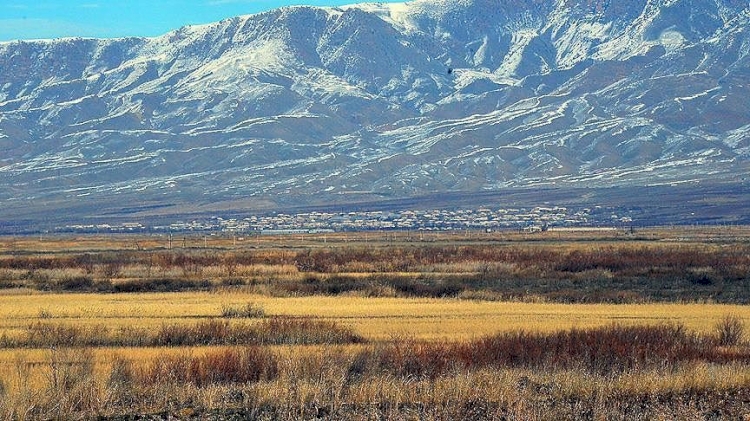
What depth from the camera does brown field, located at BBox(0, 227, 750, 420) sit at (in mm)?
20531

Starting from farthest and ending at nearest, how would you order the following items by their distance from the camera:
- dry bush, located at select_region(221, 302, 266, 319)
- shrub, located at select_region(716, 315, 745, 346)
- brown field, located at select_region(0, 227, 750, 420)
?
dry bush, located at select_region(221, 302, 266, 319)
shrub, located at select_region(716, 315, 745, 346)
brown field, located at select_region(0, 227, 750, 420)

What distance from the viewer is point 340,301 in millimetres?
43281

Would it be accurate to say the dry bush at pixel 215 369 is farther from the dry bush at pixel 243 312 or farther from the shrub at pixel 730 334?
the dry bush at pixel 243 312

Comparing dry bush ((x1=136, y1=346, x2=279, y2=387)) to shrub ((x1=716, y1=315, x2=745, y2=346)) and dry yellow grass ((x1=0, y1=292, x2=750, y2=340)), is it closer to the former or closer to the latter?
dry yellow grass ((x1=0, y1=292, x2=750, y2=340))

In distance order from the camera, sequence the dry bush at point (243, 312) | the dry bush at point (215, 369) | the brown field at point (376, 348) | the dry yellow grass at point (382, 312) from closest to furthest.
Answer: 1. the brown field at point (376, 348)
2. the dry bush at point (215, 369)
3. the dry yellow grass at point (382, 312)
4. the dry bush at point (243, 312)

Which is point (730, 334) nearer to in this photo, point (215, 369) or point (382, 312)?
point (382, 312)

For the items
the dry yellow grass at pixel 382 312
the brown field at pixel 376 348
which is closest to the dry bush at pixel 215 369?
the brown field at pixel 376 348

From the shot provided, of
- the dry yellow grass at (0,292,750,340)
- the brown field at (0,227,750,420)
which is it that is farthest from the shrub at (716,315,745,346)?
the dry yellow grass at (0,292,750,340)

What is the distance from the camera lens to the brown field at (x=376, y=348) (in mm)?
20531

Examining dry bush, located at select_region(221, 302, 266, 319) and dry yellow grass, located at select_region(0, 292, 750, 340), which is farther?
dry bush, located at select_region(221, 302, 266, 319)

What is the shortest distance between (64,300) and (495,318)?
1606 cm

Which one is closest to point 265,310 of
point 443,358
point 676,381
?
point 443,358

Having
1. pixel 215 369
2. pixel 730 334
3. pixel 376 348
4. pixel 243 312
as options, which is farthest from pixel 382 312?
pixel 215 369

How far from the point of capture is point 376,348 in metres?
25.4
